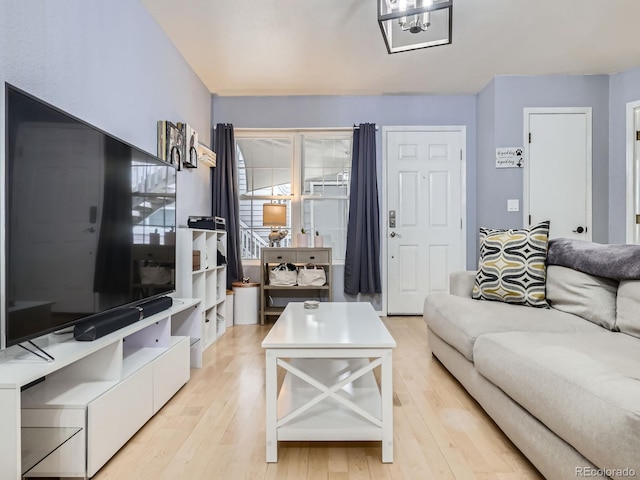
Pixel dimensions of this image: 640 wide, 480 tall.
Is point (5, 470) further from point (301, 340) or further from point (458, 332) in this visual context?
point (458, 332)

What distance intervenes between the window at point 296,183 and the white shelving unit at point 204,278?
0.79 m

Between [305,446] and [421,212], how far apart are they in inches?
125

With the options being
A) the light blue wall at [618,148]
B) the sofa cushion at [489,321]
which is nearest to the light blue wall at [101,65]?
the sofa cushion at [489,321]

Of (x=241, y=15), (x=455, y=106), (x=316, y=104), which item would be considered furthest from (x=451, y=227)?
(x=241, y=15)

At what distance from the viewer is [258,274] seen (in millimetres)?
4297

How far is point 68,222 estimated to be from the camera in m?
1.44

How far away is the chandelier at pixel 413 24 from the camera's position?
196 centimetres

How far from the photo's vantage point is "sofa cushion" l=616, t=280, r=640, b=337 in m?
1.69

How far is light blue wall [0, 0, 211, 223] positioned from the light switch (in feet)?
10.5

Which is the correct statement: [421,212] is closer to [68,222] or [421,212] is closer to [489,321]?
[489,321]

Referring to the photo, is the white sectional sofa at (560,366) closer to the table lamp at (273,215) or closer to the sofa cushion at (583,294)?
the sofa cushion at (583,294)

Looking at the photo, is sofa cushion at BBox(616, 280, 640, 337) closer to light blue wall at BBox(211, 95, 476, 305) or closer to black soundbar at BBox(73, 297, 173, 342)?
black soundbar at BBox(73, 297, 173, 342)

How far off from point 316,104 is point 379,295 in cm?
231

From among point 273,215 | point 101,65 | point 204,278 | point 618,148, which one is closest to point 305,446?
point 204,278
